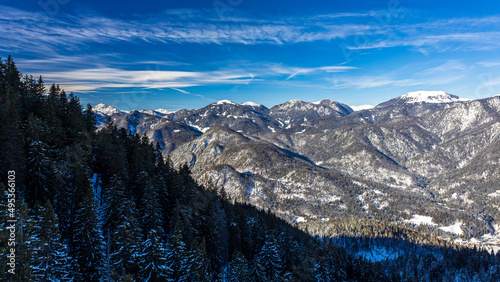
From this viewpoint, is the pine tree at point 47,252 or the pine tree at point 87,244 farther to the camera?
the pine tree at point 87,244

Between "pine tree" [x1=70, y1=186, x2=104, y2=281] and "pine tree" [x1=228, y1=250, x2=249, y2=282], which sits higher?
"pine tree" [x1=70, y1=186, x2=104, y2=281]

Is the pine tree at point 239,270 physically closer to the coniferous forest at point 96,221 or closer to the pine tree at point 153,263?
the coniferous forest at point 96,221

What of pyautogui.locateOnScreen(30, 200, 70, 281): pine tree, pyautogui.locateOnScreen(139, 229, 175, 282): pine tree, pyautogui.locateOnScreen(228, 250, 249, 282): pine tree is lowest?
pyautogui.locateOnScreen(228, 250, 249, 282): pine tree

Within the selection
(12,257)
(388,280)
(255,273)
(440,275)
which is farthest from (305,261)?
(440,275)

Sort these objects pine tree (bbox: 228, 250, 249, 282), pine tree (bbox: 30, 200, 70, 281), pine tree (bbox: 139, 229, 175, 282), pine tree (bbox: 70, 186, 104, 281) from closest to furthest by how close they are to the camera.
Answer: pine tree (bbox: 30, 200, 70, 281)
pine tree (bbox: 70, 186, 104, 281)
pine tree (bbox: 139, 229, 175, 282)
pine tree (bbox: 228, 250, 249, 282)

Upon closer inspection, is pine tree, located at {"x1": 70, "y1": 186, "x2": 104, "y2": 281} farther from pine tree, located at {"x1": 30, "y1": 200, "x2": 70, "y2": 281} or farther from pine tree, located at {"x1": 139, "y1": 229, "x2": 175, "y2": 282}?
pine tree, located at {"x1": 139, "y1": 229, "x2": 175, "y2": 282}

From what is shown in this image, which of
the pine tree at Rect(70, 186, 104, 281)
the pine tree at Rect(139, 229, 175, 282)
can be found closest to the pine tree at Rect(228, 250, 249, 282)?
the pine tree at Rect(139, 229, 175, 282)

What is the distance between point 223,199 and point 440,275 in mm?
160793

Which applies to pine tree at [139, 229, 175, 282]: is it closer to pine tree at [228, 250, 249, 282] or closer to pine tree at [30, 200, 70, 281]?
pine tree at [30, 200, 70, 281]

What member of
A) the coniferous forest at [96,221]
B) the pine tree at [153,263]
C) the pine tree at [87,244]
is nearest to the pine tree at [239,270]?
the coniferous forest at [96,221]

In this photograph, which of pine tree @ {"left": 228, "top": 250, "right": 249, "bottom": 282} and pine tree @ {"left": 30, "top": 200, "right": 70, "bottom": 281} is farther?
pine tree @ {"left": 228, "top": 250, "right": 249, "bottom": 282}

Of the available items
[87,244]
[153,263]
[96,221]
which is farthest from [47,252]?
[153,263]

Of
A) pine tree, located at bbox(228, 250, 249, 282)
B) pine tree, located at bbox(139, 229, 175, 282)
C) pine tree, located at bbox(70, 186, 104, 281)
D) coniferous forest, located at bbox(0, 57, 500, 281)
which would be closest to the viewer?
coniferous forest, located at bbox(0, 57, 500, 281)

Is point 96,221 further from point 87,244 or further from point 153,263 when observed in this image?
point 153,263
